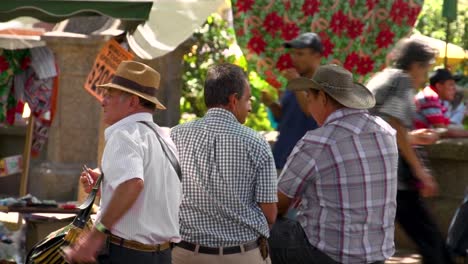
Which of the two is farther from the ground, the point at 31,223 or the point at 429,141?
the point at 429,141

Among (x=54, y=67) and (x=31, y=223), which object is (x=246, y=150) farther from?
(x=54, y=67)

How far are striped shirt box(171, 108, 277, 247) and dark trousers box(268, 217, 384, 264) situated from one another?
0.13 meters

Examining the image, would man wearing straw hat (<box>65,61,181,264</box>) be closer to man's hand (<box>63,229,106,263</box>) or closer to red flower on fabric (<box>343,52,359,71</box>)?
man's hand (<box>63,229,106,263</box>)

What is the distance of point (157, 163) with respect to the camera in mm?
4973

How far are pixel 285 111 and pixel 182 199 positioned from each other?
2.43 m

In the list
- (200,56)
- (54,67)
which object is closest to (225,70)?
(54,67)

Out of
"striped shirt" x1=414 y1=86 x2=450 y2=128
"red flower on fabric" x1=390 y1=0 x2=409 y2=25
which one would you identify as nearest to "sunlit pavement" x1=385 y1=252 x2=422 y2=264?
"striped shirt" x1=414 y1=86 x2=450 y2=128

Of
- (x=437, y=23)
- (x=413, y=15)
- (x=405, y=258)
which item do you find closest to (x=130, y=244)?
(x=405, y=258)

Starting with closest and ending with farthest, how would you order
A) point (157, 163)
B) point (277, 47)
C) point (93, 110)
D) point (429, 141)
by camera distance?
point (157, 163), point (429, 141), point (277, 47), point (93, 110)

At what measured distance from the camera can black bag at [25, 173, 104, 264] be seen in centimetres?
515

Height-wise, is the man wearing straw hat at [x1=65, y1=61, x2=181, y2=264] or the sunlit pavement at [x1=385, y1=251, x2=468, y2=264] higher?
the man wearing straw hat at [x1=65, y1=61, x2=181, y2=264]

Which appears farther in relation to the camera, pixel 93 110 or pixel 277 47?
pixel 93 110

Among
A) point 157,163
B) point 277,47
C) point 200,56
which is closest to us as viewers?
point 157,163

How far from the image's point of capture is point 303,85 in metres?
5.51
